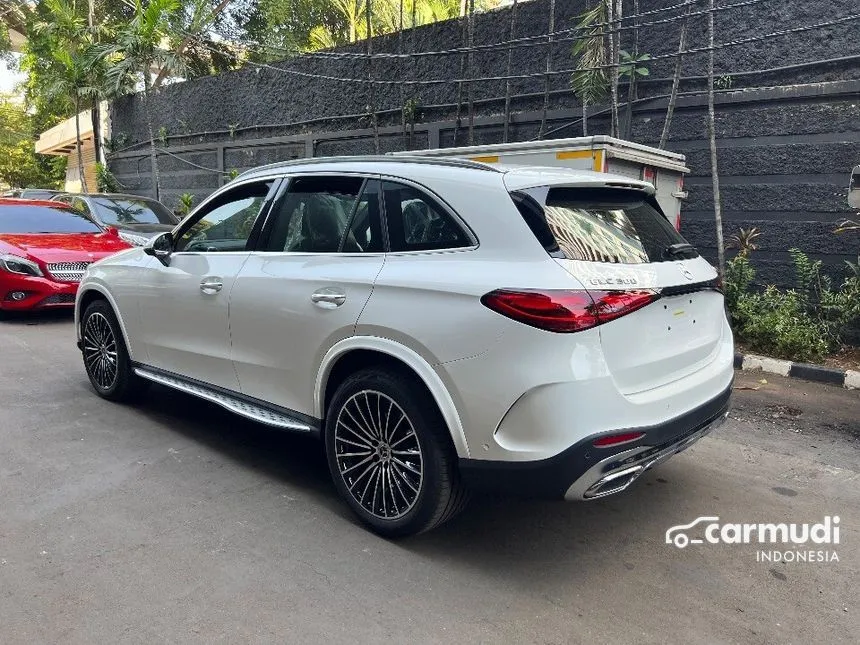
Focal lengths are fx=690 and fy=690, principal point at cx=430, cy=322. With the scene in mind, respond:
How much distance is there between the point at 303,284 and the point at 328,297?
24cm

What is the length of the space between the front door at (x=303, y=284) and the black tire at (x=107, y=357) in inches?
60.8

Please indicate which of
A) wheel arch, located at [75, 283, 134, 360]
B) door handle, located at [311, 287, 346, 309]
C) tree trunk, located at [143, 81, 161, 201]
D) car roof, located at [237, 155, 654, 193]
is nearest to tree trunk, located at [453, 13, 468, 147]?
wheel arch, located at [75, 283, 134, 360]

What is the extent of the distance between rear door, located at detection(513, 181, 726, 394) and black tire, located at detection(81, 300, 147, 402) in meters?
3.42

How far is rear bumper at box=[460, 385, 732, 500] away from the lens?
265 centimetres

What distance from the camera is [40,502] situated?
352 centimetres

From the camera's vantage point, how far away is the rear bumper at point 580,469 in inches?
104

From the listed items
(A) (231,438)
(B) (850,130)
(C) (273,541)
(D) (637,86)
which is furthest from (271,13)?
(C) (273,541)

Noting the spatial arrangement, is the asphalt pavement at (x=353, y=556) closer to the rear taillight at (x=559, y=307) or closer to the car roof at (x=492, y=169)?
the rear taillight at (x=559, y=307)

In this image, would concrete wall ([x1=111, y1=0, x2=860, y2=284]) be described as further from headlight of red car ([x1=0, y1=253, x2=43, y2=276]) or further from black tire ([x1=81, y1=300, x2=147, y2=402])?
black tire ([x1=81, y1=300, x2=147, y2=402])

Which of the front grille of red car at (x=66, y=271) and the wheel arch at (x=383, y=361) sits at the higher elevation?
the front grille of red car at (x=66, y=271)

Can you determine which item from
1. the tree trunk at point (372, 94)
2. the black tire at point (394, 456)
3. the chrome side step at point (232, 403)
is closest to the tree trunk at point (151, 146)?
the tree trunk at point (372, 94)

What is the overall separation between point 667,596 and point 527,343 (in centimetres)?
120

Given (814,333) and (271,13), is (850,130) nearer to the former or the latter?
(814,333)

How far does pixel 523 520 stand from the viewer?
11.4 ft
